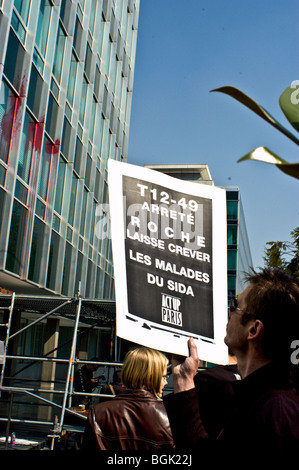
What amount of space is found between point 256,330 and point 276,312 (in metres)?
0.08

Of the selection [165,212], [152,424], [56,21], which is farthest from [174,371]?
[56,21]

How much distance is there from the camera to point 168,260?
2.33 m

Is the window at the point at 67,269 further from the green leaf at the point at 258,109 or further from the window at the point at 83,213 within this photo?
the green leaf at the point at 258,109

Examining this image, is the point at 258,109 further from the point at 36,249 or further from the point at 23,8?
the point at 36,249

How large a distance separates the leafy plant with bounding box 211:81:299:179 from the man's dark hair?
0.86 meters

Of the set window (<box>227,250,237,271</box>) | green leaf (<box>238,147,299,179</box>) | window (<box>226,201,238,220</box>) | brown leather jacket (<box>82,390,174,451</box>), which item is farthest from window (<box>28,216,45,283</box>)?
window (<box>226,201,238,220</box>)

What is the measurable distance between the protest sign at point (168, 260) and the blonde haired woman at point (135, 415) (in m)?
0.73

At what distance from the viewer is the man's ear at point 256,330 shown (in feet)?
5.12

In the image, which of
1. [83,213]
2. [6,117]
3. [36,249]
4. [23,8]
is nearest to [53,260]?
[36,249]

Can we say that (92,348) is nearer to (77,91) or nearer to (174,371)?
(77,91)

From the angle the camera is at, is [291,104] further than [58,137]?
No

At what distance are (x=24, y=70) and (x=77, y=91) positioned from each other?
5373 millimetres
